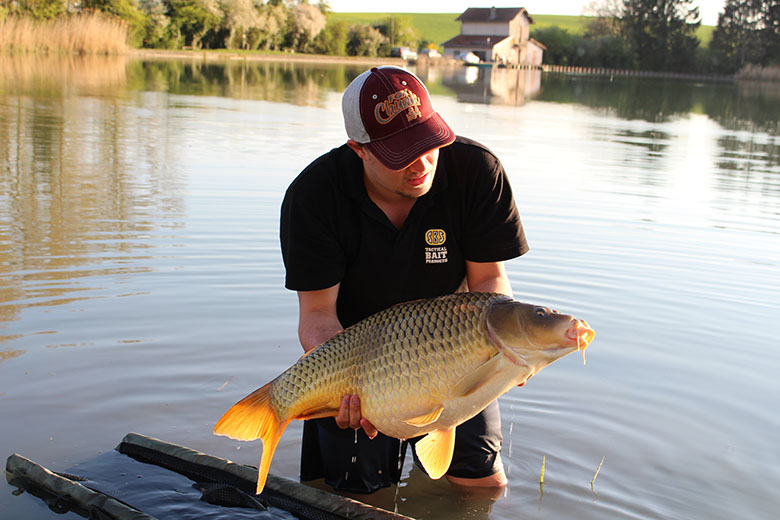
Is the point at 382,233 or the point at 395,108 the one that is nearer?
the point at 395,108

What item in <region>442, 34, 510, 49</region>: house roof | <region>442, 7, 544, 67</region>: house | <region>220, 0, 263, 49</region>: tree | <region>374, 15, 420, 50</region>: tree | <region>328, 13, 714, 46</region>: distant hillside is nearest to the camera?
<region>220, 0, 263, 49</region>: tree

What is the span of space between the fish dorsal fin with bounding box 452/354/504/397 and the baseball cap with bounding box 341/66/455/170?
715 mm

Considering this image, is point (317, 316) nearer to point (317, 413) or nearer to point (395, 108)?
point (317, 413)

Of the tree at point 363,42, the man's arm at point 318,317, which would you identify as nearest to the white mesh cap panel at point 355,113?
the man's arm at point 318,317

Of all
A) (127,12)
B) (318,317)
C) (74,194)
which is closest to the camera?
(318,317)

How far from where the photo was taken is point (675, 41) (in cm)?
7375

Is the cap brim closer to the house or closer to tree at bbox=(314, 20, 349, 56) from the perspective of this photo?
tree at bbox=(314, 20, 349, 56)

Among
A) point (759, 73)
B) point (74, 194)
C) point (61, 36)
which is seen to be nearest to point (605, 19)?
point (759, 73)

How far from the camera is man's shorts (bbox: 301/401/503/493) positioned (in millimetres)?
3129

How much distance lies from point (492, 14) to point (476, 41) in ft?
14.9

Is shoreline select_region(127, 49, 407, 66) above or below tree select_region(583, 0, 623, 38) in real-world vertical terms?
below

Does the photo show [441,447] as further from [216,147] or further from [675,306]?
Result: [216,147]

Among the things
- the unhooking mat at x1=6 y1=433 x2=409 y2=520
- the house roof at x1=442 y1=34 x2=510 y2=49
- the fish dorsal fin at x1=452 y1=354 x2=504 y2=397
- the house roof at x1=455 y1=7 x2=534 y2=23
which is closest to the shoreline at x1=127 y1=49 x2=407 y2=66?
the house roof at x1=442 y1=34 x2=510 y2=49

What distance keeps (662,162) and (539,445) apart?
401 inches
